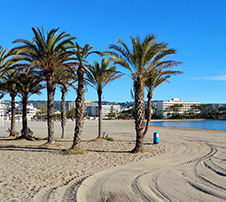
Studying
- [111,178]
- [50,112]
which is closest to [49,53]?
[50,112]

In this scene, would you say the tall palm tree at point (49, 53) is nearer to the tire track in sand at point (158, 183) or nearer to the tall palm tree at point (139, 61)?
the tall palm tree at point (139, 61)

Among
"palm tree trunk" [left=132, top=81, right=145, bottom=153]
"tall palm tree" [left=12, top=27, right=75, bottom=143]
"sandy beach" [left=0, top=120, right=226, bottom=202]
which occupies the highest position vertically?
"tall palm tree" [left=12, top=27, right=75, bottom=143]

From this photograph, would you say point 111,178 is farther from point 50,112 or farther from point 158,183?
point 50,112

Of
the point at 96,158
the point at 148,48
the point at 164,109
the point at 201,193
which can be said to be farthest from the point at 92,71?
the point at 164,109

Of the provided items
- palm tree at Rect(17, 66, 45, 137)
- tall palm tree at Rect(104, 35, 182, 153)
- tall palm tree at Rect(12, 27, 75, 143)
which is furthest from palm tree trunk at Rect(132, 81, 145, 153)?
palm tree at Rect(17, 66, 45, 137)

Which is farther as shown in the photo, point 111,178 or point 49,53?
point 49,53

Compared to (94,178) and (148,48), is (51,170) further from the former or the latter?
(148,48)

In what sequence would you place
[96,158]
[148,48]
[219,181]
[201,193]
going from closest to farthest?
[201,193] → [219,181] → [96,158] → [148,48]

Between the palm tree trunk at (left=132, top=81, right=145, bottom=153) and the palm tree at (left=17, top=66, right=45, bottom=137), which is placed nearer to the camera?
the palm tree trunk at (left=132, top=81, right=145, bottom=153)

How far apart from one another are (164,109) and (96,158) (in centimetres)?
18653

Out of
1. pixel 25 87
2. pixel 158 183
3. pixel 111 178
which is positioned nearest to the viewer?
pixel 158 183

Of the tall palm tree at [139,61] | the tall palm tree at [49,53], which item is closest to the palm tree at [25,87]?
the tall palm tree at [49,53]

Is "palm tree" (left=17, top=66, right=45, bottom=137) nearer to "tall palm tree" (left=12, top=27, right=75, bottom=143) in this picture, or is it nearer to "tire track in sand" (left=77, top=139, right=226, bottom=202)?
"tall palm tree" (left=12, top=27, right=75, bottom=143)

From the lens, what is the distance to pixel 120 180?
649 centimetres
